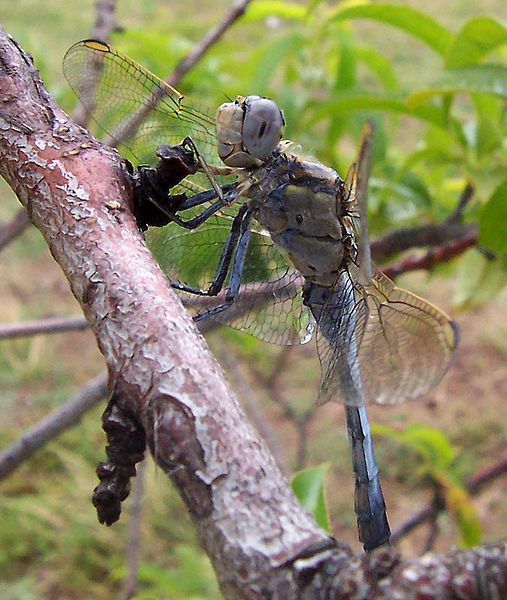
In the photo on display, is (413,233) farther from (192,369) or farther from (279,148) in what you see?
(192,369)

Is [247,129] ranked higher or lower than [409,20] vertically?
lower

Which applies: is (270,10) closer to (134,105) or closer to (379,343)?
(134,105)

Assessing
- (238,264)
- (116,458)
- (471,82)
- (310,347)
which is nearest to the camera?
(116,458)

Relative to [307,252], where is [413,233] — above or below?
above

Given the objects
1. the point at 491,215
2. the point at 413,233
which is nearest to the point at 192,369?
the point at 491,215

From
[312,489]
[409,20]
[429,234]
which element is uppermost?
[409,20]

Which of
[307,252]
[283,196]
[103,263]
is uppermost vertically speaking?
[283,196]

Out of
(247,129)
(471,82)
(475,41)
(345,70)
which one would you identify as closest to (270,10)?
(345,70)
